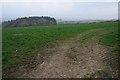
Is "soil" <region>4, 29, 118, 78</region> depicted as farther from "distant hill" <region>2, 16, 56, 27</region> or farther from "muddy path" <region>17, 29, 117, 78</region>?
"distant hill" <region>2, 16, 56, 27</region>

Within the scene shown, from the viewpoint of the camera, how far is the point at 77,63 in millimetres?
11891

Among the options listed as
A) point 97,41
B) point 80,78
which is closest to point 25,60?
point 80,78

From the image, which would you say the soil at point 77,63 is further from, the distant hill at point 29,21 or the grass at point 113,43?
the distant hill at point 29,21

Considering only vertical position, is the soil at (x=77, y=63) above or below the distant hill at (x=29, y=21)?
below

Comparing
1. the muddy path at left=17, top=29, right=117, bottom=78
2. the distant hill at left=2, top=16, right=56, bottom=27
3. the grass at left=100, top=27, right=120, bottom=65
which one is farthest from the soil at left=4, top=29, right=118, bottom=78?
the distant hill at left=2, top=16, right=56, bottom=27

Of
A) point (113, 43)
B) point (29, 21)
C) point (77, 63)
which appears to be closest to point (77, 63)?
point (77, 63)

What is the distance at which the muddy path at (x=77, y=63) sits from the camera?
1074 centimetres

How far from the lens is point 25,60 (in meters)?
12.5

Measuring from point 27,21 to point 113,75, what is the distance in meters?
41.9

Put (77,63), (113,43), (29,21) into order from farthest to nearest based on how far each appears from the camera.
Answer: (29,21) < (113,43) < (77,63)

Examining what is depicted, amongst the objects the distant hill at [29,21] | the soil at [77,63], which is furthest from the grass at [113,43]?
the distant hill at [29,21]

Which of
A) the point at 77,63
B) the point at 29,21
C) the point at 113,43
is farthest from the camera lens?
the point at 29,21

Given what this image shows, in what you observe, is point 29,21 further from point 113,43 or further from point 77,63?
point 77,63

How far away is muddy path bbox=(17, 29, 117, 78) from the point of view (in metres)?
10.7
